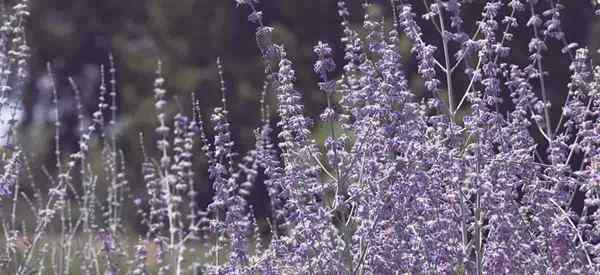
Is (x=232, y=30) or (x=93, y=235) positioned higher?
(x=232, y=30)

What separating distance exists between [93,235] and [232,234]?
2.46 meters

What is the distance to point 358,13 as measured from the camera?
1655 centimetres

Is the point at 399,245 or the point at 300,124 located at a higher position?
the point at 300,124

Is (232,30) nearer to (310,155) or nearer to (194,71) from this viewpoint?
(194,71)

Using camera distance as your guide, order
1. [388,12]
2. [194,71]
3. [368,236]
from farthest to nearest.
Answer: [194,71], [388,12], [368,236]

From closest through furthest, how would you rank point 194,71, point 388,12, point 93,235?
point 93,235
point 388,12
point 194,71

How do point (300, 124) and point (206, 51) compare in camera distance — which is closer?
point (300, 124)

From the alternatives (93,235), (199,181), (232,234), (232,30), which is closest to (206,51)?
(232,30)

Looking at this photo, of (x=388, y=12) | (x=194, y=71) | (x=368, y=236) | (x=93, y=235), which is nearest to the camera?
(x=368, y=236)

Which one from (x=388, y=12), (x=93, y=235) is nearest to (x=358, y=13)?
(x=388, y=12)

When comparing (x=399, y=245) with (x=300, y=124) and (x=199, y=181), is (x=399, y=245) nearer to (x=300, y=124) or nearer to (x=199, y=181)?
(x=300, y=124)

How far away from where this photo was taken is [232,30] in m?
17.9

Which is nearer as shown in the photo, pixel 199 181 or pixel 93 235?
pixel 93 235

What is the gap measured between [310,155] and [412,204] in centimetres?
39
